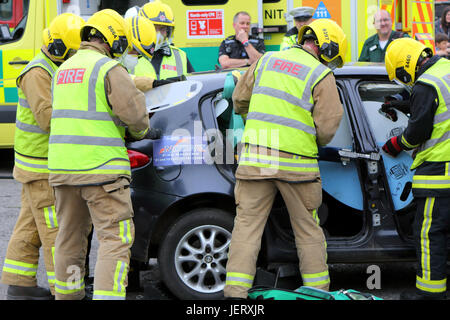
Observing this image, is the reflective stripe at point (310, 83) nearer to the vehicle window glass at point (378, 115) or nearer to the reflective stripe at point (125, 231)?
the vehicle window glass at point (378, 115)

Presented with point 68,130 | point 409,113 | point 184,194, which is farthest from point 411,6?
point 68,130

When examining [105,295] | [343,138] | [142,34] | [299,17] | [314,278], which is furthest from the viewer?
[299,17]

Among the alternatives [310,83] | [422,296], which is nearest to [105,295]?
[310,83]

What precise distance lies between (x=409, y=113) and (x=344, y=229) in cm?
87

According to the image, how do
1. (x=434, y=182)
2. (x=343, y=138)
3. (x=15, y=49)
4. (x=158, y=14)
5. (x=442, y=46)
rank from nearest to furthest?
(x=434, y=182) → (x=343, y=138) → (x=158, y=14) → (x=15, y=49) → (x=442, y=46)

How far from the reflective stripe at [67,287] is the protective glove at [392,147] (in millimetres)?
2067

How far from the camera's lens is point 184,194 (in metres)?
4.70

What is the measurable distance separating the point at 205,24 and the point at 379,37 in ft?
6.26

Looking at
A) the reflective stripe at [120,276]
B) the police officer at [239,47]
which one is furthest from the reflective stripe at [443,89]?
the police officer at [239,47]

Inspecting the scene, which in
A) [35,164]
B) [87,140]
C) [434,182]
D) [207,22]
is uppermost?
[207,22]

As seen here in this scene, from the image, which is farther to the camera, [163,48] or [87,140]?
[163,48]

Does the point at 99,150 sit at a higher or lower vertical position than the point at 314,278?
higher

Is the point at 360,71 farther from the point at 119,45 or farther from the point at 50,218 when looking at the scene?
the point at 50,218

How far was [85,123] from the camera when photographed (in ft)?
13.9
